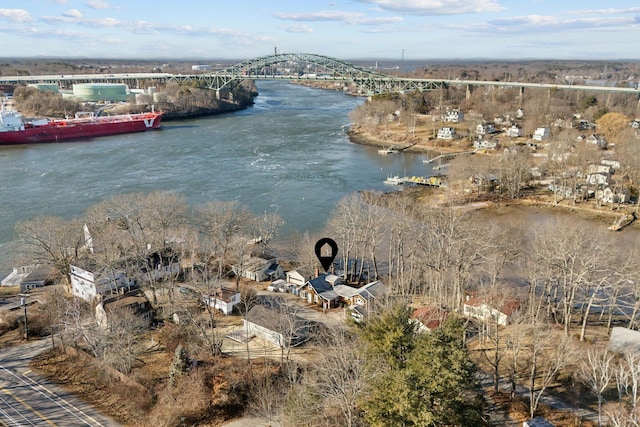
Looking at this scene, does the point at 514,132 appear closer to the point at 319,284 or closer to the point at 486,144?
the point at 486,144

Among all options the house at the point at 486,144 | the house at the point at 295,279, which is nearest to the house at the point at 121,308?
the house at the point at 295,279

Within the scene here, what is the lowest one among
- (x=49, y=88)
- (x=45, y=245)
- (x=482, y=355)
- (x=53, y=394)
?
(x=53, y=394)

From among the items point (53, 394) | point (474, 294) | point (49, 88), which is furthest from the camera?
point (49, 88)

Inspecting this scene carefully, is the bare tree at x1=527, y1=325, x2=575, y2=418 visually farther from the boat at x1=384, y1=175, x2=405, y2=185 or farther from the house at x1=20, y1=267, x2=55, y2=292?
the boat at x1=384, y1=175, x2=405, y2=185

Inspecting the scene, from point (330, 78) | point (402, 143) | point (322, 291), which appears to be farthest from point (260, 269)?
point (330, 78)

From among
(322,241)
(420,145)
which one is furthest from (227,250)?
(420,145)

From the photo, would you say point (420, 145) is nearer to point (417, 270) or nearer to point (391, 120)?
point (391, 120)
